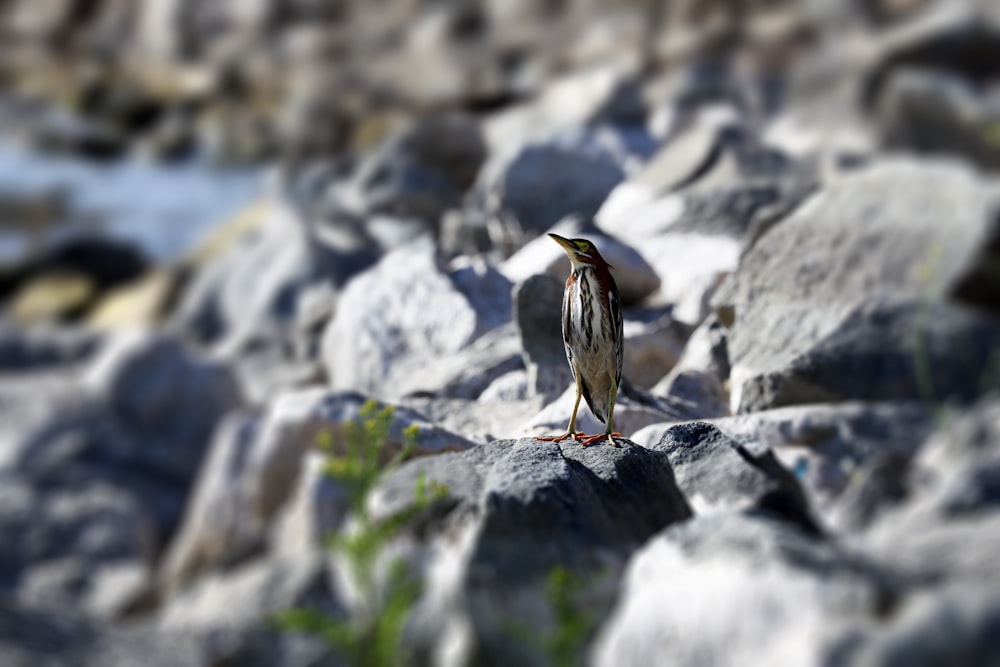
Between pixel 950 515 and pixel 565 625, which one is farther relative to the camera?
pixel 950 515

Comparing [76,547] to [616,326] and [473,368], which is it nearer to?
[473,368]

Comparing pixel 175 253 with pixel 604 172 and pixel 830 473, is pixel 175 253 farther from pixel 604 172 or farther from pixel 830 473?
pixel 830 473

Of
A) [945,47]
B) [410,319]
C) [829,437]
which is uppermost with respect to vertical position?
[410,319]

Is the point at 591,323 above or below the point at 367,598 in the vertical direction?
below

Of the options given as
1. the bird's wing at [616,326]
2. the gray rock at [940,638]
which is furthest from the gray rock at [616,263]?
the gray rock at [940,638]

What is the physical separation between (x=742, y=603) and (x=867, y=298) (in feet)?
6.71

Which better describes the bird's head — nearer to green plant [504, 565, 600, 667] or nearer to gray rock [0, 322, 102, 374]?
green plant [504, 565, 600, 667]

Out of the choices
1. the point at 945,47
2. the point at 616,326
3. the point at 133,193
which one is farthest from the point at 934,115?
the point at 133,193

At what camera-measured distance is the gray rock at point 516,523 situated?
2.11 metres

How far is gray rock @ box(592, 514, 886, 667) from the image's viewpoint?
1.67 m

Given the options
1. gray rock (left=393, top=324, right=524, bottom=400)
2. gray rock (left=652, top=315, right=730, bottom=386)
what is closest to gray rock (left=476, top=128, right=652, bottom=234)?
gray rock (left=393, top=324, right=524, bottom=400)

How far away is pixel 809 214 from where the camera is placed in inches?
160

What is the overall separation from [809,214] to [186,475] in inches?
160

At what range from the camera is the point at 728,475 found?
2590 millimetres
